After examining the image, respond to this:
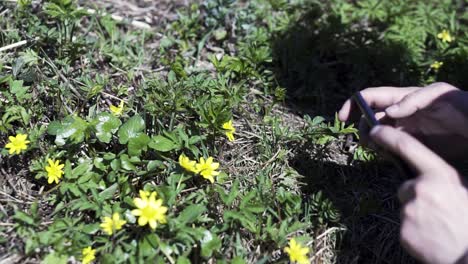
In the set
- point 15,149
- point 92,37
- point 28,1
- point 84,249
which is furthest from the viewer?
point 92,37

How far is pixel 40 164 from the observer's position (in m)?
2.47

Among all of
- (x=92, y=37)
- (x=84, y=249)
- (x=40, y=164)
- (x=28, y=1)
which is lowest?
(x=84, y=249)

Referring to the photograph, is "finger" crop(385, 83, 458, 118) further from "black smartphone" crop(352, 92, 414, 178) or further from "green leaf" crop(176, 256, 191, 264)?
"green leaf" crop(176, 256, 191, 264)

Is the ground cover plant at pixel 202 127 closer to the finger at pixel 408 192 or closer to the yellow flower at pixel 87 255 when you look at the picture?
the yellow flower at pixel 87 255

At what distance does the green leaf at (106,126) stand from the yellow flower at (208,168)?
413 mm

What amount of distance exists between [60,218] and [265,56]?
53.3 inches

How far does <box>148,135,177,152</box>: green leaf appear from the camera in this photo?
99.1 inches

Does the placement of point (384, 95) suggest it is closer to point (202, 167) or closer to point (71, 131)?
point (202, 167)

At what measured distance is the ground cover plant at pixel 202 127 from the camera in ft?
7.61

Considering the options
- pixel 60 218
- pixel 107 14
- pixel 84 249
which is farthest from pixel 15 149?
pixel 107 14

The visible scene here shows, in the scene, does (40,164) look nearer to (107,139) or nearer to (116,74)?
(107,139)

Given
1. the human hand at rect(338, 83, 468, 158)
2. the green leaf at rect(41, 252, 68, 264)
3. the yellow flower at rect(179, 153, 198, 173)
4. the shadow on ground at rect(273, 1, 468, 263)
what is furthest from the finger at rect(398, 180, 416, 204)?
the green leaf at rect(41, 252, 68, 264)

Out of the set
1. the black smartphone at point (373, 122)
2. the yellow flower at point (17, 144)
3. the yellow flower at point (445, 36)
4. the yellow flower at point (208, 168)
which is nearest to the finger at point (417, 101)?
the black smartphone at point (373, 122)

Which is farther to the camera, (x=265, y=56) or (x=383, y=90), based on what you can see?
(x=265, y=56)
